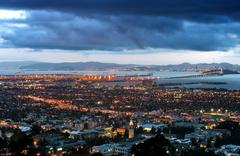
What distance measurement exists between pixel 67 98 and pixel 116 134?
42525 mm

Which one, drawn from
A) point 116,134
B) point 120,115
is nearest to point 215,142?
point 116,134

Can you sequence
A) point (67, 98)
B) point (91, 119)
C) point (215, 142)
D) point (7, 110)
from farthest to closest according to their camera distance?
point (67, 98) → point (7, 110) → point (91, 119) → point (215, 142)

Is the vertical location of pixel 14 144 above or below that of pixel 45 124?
above

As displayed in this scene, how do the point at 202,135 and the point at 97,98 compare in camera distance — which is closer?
the point at 202,135

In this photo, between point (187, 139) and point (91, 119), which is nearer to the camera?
point (187, 139)

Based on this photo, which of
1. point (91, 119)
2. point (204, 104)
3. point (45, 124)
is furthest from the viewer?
point (204, 104)

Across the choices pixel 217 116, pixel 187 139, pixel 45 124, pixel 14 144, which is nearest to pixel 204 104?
pixel 217 116

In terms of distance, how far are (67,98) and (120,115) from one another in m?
27.4

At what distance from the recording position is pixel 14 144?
725 inches

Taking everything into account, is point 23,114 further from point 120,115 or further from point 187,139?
point 187,139

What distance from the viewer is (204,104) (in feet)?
251

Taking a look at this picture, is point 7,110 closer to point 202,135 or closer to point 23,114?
point 23,114

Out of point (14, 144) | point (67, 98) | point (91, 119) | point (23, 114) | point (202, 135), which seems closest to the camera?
point (14, 144)

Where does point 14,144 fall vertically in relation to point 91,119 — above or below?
above
